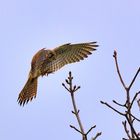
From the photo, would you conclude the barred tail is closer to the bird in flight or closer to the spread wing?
the bird in flight

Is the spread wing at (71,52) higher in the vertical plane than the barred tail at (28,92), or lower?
higher

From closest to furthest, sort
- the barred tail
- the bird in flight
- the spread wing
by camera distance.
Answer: the barred tail
the bird in flight
the spread wing

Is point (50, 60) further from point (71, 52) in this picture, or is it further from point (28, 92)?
point (28, 92)

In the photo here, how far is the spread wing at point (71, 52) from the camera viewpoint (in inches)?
580

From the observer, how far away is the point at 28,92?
1240cm

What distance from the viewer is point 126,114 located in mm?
5809

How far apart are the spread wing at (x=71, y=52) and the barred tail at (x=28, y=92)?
1112 mm

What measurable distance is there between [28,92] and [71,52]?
3257 millimetres

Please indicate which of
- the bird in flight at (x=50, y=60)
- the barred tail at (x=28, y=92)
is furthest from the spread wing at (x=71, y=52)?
the barred tail at (x=28, y=92)

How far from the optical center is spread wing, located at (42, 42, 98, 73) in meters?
14.7

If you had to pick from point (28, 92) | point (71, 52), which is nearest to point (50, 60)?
point (71, 52)

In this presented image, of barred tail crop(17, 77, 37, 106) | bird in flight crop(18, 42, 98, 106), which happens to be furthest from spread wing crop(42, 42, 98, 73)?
barred tail crop(17, 77, 37, 106)

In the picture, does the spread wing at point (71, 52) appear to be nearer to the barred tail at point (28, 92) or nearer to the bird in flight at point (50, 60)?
the bird in flight at point (50, 60)

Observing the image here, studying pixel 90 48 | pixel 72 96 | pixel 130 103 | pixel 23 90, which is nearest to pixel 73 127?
pixel 72 96
